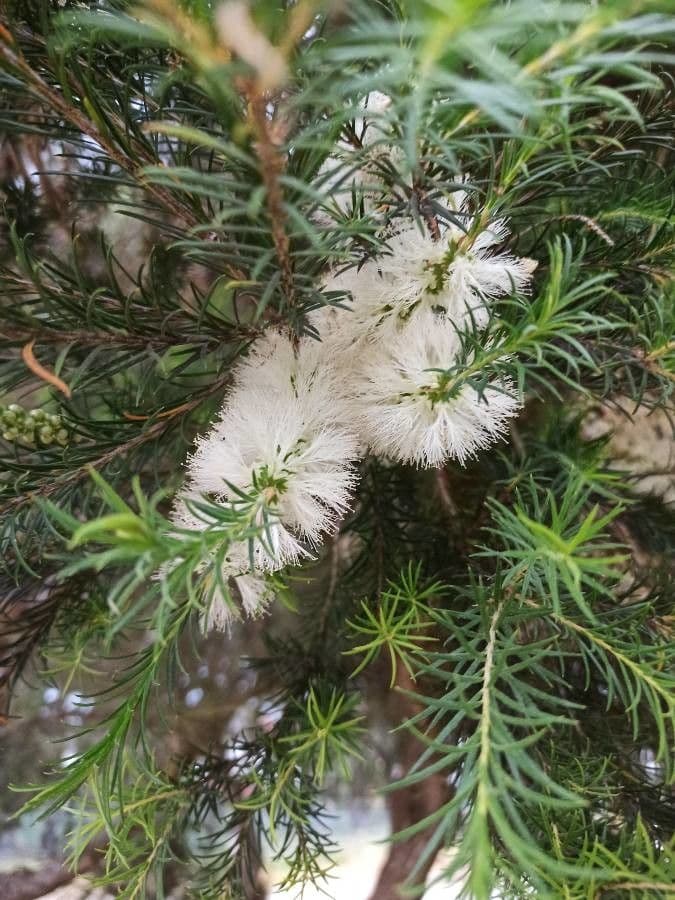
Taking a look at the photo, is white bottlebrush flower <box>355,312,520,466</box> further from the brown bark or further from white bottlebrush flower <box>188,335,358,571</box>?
the brown bark

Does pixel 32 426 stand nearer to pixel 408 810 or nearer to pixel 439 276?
pixel 439 276

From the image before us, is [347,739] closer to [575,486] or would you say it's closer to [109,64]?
[575,486]

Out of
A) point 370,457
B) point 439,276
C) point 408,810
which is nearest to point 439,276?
point 439,276

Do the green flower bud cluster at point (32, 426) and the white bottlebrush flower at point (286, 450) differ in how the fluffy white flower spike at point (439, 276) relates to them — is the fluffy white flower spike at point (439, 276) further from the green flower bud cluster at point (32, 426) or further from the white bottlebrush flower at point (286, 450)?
the green flower bud cluster at point (32, 426)

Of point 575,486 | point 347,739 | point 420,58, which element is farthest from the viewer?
point 347,739

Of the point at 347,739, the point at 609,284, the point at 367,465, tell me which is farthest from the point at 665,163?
the point at 347,739

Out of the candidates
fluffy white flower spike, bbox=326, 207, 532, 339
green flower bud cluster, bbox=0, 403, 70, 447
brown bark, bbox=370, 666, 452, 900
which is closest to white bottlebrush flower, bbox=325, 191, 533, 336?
fluffy white flower spike, bbox=326, 207, 532, 339

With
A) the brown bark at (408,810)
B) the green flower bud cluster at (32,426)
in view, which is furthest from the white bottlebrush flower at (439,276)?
the brown bark at (408,810)
